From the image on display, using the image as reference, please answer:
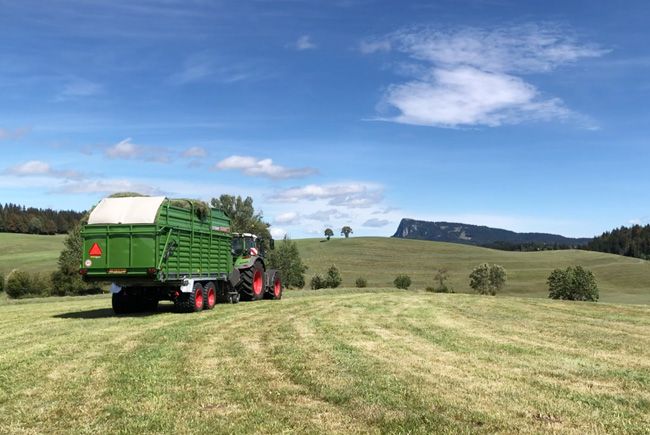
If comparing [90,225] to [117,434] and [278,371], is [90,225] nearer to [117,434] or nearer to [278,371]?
[278,371]

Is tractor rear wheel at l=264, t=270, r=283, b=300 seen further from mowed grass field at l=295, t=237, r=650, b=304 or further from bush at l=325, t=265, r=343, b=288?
mowed grass field at l=295, t=237, r=650, b=304

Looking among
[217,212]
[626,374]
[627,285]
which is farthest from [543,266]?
[626,374]

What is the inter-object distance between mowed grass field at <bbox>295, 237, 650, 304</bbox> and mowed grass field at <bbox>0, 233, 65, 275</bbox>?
140ft

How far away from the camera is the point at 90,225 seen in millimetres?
17344

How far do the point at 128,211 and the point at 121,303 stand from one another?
3.36 metres

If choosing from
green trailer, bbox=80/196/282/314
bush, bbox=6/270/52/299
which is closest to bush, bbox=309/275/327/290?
bush, bbox=6/270/52/299

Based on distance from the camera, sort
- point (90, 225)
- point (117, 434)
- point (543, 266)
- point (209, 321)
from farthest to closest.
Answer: point (543, 266), point (90, 225), point (209, 321), point (117, 434)

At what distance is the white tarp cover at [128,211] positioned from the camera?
17.1 meters

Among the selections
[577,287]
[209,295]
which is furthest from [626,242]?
[209,295]

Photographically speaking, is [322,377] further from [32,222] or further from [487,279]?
[32,222]

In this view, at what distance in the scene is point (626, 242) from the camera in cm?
17312

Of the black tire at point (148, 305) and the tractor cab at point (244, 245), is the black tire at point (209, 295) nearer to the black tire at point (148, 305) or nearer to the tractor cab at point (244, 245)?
the black tire at point (148, 305)

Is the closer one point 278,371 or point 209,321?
point 278,371

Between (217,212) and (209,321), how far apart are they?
6.64 metres
